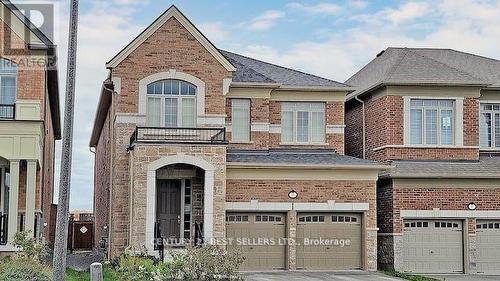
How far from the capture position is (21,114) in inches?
958

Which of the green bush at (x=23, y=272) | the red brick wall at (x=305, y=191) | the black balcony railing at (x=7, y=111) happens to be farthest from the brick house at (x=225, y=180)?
the green bush at (x=23, y=272)

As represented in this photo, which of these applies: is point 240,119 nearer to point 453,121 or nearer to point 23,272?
point 453,121

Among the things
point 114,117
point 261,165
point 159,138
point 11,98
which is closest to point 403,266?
point 261,165

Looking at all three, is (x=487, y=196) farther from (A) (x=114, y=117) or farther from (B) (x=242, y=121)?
(A) (x=114, y=117)

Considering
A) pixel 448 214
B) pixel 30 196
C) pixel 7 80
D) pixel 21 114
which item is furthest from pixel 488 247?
pixel 7 80

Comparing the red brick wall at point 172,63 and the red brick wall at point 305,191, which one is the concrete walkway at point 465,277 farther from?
the red brick wall at point 172,63

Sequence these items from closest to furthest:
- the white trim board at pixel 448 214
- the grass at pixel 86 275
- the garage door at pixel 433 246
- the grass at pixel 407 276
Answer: the grass at pixel 86 275, the grass at pixel 407 276, the white trim board at pixel 448 214, the garage door at pixel 433 246

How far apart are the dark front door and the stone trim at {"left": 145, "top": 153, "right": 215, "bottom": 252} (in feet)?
6.15

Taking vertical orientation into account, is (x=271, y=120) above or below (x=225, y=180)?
above

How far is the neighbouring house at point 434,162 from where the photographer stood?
91.6 ft

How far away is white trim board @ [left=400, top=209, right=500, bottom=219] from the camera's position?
27.9 meters

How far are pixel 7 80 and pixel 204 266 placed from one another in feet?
34.8

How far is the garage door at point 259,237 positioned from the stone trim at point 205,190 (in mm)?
1734

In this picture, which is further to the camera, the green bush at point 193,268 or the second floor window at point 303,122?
the second floor window at point 303,122
